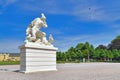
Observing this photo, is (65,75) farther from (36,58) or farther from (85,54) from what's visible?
(85,54)

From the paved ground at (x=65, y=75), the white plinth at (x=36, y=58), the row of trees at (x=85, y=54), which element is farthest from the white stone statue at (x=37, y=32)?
the row of trees at (x=85, y=54)

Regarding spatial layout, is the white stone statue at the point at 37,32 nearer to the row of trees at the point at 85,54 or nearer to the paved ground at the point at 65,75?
the paved ground at the point at 65,75

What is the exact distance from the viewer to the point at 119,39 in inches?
3627

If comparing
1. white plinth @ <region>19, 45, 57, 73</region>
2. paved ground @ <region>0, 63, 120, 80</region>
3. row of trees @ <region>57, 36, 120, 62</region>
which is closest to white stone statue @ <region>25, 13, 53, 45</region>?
white plinth @ <region>19, 45, 57, 73</region>

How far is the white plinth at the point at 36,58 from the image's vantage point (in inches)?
623

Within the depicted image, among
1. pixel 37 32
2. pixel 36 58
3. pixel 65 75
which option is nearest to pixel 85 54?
pixel 37 32

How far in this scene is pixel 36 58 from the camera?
54.1ft

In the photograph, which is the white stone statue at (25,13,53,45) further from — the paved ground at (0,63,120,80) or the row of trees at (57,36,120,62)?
the row of trees at (57,36,120,62)

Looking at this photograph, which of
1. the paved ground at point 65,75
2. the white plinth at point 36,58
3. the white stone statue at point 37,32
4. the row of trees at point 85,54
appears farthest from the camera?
the row of trees at point 85,54

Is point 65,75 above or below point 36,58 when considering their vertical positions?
below

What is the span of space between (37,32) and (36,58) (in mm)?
1953

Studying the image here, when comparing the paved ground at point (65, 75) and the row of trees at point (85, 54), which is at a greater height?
the row of trees at point (85, 54)

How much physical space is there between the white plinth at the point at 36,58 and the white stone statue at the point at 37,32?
23.1 inches

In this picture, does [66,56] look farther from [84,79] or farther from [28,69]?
[84,79]
